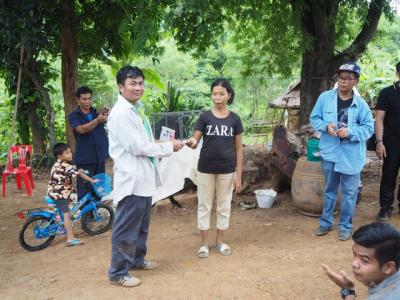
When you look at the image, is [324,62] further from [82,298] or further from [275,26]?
[82,298]

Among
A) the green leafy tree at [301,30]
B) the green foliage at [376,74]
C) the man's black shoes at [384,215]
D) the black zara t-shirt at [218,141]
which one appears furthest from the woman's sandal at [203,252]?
the green foliage at [376,74]

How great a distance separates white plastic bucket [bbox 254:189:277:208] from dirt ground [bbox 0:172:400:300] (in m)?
0.27

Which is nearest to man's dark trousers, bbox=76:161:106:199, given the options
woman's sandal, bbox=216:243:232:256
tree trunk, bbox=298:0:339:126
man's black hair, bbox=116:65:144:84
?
woman's sandal, bbox=216:243:232:256

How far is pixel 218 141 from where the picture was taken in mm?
3926

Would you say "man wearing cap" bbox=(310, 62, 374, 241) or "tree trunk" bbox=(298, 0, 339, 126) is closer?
"man wearing cap" bbox=(310, 62, 374, 241)

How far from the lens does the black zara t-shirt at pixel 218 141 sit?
3.93 m

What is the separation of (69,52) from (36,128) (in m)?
2.32

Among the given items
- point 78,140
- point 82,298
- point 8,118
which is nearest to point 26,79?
point 8,118

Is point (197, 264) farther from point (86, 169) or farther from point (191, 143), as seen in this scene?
point (86, 169)

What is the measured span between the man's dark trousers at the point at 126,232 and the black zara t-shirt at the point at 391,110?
2.89 metres

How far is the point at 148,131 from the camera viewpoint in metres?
3.53

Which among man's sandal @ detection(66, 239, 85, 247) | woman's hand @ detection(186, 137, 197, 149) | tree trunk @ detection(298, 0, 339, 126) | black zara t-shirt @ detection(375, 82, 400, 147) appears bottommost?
man's sandal @ detection(66, 239, 85, 247)

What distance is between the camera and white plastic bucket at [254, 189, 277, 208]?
19.1 ft

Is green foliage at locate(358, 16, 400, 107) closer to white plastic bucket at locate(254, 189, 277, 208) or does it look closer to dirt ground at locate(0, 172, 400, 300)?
white plastic bucket at locate(254, 189, 277, 208)
